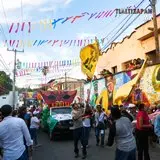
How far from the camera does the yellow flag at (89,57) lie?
21156mm

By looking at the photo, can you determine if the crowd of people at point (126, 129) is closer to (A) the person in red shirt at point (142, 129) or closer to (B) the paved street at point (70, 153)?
(A) the person in red shirt at point (142, 129)

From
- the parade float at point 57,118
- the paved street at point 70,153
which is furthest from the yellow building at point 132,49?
the paved street at point 70,153

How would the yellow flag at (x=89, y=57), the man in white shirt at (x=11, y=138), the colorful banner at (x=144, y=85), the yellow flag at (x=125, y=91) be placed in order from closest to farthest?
the man in white shirt at (x=11, y=138) → the yellow flag at (x=125, y=91) → the colorful banner at (x=144, y=85) → the yellow flag at (x=89, y=57)

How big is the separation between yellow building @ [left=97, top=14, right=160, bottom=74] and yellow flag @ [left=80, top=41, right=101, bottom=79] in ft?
12.9

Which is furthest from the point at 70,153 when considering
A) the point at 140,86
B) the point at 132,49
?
the point at 132,49

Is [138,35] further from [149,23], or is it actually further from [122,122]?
[122,122]

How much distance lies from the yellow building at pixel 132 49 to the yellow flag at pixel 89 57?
3947 mm

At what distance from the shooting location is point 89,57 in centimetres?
2172

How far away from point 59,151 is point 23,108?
3.64m

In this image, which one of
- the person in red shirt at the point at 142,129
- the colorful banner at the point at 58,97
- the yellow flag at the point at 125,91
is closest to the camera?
the person in red shirt at the point at 142,129

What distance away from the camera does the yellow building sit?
2459cm

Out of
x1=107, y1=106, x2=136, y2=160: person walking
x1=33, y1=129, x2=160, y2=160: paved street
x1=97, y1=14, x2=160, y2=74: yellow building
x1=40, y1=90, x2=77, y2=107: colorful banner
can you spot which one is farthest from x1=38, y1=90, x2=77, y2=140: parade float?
x1=107, y1=106, x2=136, y2=160: person walking

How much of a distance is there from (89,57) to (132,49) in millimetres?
6456

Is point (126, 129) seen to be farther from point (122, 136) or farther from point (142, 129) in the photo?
point (142, 129)
